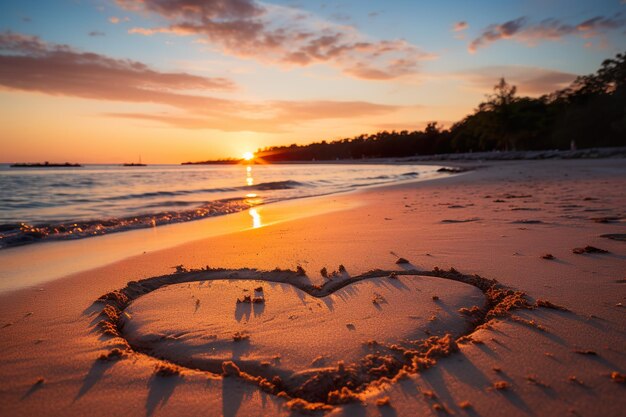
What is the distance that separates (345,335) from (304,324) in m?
0.28

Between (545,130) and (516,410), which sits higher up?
(545,130)

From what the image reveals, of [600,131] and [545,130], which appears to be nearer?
[600,131]

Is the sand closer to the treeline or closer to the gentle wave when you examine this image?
the gentle wave

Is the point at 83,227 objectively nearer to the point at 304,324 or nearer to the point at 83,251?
the point at 83,251

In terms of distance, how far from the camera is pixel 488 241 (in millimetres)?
3664

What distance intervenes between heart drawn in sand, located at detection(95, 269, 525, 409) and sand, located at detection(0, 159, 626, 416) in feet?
0.04

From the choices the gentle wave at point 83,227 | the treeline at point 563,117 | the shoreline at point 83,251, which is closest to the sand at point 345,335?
the shoreline at point 83,251

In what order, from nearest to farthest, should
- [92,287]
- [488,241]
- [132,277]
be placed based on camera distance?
[92,287] → [132,277] → [488,241]

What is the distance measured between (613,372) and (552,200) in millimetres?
6103

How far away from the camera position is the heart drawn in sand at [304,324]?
1.55 metres

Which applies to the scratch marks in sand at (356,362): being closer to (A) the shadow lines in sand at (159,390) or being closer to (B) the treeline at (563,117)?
(A) the shadow lines in sand at (159,390)

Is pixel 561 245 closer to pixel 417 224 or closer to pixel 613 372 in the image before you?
pixel 417 224

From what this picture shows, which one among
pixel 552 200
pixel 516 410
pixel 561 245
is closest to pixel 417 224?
pixel 561 245

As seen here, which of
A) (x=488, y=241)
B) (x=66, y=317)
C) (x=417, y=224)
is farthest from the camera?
(x=417, y=224)
